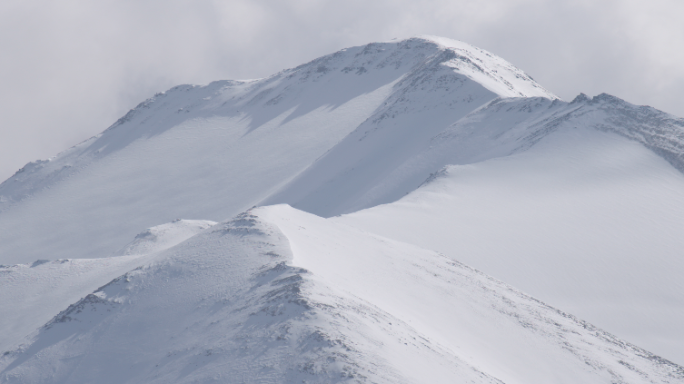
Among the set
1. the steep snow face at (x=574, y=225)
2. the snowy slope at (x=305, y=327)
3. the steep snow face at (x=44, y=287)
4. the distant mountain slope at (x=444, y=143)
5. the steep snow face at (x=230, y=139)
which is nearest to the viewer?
the snowy slope at (x=305, y=327)

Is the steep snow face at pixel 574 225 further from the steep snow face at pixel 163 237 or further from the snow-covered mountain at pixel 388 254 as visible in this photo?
the steep snow face at pixel 163 237

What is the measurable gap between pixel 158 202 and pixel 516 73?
58432 millimetres

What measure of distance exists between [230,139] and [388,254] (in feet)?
242

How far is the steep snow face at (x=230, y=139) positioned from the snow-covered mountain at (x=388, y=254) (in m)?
0.54

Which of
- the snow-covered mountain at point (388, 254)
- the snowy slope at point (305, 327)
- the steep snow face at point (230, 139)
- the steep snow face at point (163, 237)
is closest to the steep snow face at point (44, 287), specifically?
the snow-covered mountain at point (388, 254)

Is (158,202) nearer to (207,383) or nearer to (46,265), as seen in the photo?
(46,265)

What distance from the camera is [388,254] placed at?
30.2 metres

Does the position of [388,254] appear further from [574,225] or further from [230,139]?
[230,139]

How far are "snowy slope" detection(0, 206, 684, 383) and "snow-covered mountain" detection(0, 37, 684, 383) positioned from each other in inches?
3.4

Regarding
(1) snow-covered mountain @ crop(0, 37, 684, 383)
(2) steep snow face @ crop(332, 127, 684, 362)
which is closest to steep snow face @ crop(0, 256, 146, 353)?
(1) snow-covered mountain @ crop(0, 37, 684, 383)

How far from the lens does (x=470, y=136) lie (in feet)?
207

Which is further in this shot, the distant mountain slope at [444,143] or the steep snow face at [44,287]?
the distant mountain slope at [444,143]

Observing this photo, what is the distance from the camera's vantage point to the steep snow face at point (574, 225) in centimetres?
3378

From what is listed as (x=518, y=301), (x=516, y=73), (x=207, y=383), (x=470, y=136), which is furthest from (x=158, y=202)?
(x=207, y=383)
